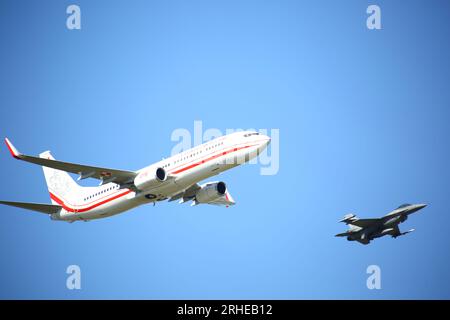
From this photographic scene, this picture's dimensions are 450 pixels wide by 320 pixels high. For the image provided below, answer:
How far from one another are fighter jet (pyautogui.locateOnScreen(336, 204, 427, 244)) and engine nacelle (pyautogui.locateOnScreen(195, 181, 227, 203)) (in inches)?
589

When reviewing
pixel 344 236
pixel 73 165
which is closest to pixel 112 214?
pixel 73 165

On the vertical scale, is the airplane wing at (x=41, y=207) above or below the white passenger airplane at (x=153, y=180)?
below

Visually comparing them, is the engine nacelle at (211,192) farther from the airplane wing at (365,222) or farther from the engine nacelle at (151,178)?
the airplane wing at (365,222)

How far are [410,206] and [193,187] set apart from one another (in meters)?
23.9

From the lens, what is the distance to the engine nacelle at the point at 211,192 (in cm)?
6806

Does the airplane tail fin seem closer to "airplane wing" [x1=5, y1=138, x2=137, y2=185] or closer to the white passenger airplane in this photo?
the white passenger airplane

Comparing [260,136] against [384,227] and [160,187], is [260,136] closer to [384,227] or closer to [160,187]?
[160,187]

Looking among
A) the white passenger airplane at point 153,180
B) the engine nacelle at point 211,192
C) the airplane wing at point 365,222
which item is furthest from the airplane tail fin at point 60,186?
the airplane wing at point 365,222

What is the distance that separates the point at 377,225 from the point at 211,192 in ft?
66.4

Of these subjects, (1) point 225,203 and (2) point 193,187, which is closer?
(2) point 193,187

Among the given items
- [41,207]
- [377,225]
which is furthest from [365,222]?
[41,207]

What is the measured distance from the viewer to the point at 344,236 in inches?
3091

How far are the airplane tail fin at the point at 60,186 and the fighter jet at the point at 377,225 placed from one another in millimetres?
28424

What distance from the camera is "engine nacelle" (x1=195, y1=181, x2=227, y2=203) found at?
68062 mm
